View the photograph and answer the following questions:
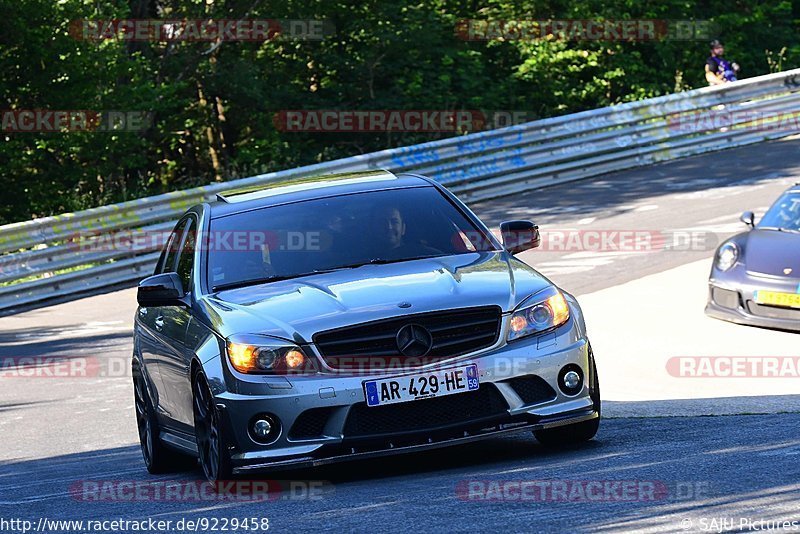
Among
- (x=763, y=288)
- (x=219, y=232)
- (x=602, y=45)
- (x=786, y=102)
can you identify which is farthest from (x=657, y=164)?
(x=219, y=232)

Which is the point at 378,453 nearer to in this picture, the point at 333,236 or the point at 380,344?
the point at 380,344

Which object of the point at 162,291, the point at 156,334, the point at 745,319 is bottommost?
the point at 745,319

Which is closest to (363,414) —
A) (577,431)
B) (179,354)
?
(577,431)

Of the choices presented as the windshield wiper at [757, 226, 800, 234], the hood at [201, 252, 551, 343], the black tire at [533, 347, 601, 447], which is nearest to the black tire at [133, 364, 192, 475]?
the hood at [201, 252, 551, 343]

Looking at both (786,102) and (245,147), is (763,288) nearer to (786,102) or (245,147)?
(786,102)

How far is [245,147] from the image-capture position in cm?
2941

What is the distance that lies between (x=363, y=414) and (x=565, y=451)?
4.15 ft

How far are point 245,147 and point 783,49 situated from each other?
11.6 metres

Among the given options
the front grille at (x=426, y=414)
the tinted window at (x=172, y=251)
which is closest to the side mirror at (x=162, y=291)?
the tinted window at (x=172, y=251)

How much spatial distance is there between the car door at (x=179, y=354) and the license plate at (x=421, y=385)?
1.28 meters

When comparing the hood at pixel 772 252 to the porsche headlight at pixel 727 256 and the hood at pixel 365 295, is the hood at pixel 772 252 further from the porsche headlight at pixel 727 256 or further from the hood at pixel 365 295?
the hood at pixel 365 295

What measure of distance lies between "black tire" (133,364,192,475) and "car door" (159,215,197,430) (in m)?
0.49

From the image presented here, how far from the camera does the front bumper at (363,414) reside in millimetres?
7707

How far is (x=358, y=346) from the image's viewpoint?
7.77 m
